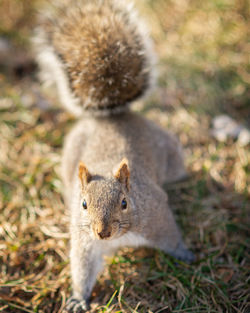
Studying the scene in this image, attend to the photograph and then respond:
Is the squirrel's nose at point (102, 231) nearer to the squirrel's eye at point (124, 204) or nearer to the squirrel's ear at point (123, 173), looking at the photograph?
the squirrel's eye at point (124, 204)

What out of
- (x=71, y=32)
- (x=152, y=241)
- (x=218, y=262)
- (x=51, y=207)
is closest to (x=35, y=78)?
(x=71, y=32)

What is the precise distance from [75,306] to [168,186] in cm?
136

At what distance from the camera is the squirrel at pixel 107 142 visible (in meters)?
1.83

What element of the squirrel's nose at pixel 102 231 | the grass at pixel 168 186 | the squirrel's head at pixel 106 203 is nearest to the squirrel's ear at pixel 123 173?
the squirrel's head at pixel 106 203

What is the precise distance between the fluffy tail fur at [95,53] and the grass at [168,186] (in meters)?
0.95

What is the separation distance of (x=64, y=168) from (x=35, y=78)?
195 cm

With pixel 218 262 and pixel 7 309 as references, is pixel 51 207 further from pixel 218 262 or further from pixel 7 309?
pixel 218 262

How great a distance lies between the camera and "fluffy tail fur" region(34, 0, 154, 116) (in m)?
2.29

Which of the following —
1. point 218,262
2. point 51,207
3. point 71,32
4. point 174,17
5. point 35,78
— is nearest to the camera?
point 218,262

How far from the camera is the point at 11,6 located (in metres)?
4.52

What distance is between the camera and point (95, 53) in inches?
89.7

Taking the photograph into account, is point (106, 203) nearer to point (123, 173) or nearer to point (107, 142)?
point (123, 173)

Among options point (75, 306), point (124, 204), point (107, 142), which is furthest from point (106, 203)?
point (75, 306)

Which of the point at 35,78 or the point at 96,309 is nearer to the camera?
the point at 96,309
